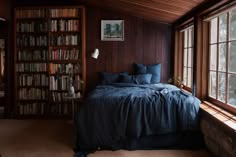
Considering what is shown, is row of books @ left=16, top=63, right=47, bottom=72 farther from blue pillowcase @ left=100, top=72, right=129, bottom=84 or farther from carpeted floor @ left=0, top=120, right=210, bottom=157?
blue pillowcase @ left=100, top=72, right=129, bottom=84

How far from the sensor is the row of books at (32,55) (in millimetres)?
5297

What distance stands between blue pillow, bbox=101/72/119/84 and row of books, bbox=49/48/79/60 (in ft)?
2.42

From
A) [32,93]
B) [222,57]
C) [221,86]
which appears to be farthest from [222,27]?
[32,93]

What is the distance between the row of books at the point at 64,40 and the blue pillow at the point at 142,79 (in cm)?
155

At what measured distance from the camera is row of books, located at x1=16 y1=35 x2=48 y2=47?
5.29m

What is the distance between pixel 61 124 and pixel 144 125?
2080mm

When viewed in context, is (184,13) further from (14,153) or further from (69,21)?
(14,153)

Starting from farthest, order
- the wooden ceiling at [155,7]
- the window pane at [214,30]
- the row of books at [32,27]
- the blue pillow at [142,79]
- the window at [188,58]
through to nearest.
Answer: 1. the row of books at [32,27]
2. the blue pillow at [142,79]
3. the window at [188,58]
4. the wooden ceiling at [155,7]
5. the window pane at [214,30]

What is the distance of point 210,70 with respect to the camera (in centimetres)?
367

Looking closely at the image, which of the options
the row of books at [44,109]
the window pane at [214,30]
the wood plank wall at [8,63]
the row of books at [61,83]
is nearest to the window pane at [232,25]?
the window pane at [214,30]

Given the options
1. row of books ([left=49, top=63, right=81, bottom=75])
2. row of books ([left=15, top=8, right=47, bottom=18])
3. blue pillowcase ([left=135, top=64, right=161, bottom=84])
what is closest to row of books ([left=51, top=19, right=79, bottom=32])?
row of books ([left=15, top=8, right=47, bottom=18])

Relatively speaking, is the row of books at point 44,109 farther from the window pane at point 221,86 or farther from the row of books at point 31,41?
the window pane at point 221,86

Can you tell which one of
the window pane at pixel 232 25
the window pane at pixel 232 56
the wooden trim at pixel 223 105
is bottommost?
the wooden trim at pixel 223 105

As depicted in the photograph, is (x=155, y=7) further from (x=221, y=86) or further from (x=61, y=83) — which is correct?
(x=61, y=83)
